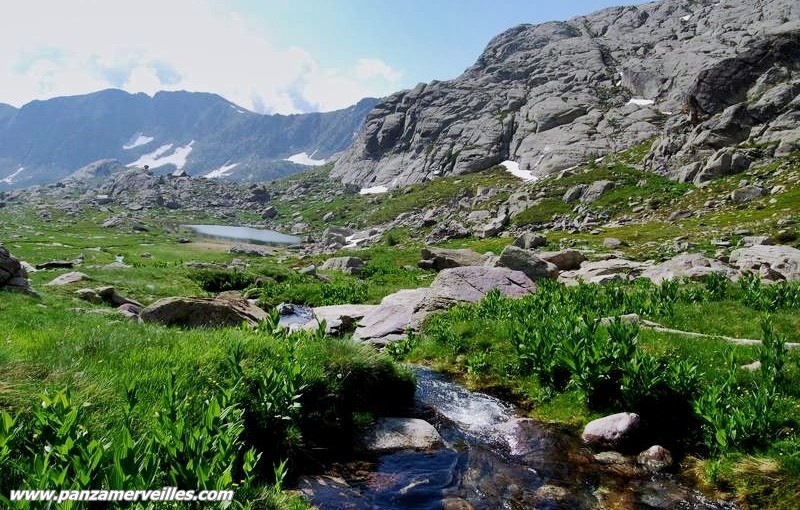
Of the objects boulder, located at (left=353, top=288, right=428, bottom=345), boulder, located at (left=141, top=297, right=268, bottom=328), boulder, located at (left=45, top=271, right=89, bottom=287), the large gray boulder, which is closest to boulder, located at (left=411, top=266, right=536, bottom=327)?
boulder, located at (left=353, top=288, right=428, bottom=345)

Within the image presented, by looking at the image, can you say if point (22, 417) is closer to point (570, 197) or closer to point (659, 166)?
point (570, 197)

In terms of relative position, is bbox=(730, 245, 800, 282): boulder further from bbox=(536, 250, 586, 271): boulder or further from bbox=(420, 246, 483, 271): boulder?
bbox=(420, 246, 483, 271): boulder

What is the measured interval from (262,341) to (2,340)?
4259mm

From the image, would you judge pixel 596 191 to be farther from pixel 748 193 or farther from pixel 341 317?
pixel 341 317

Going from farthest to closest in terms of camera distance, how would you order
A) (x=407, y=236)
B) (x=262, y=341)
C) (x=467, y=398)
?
(x=407, y=236), (x=467, y=398), (x=262, y=341)

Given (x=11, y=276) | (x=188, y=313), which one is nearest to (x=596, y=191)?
(x=188, y=313)

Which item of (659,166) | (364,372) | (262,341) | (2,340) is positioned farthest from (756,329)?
(659,166)

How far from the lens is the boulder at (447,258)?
146 feet

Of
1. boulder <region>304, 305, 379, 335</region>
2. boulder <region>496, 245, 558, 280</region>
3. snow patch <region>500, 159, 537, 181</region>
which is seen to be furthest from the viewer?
snow patch <region>500, 159, 537, 181</region>

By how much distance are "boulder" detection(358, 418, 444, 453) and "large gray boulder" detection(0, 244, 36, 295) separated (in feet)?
72.1

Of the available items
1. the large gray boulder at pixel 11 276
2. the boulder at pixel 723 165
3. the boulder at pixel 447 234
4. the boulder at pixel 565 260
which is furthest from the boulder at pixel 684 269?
the boulder at pixel 723 165

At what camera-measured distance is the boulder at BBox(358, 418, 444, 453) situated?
30.2ft

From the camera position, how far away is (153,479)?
4449mm

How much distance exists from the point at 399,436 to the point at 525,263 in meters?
24.3
